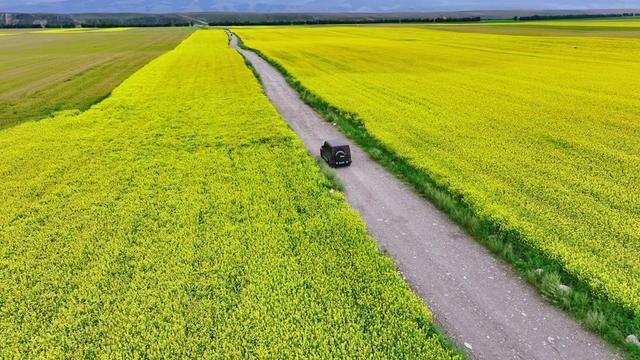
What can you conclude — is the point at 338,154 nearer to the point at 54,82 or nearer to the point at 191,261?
the point at 191,261

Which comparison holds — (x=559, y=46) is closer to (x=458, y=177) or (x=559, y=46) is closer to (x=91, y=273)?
(x=458, y=177)

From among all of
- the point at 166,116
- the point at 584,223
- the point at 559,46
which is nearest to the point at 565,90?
the point at 584,223

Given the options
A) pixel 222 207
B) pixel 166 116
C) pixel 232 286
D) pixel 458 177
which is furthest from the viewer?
pixel 166 116

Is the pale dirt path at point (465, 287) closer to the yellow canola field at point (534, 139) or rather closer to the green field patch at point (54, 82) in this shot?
the yellow canola field at point (534, 139)

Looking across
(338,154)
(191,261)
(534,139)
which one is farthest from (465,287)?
(534,139)

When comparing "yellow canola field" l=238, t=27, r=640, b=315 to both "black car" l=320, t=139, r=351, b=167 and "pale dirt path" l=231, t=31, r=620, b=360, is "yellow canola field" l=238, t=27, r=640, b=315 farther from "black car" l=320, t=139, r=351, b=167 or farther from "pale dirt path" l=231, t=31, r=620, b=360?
"black car" l=320, t=139, r=351, b=167

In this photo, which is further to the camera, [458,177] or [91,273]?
[458,177]

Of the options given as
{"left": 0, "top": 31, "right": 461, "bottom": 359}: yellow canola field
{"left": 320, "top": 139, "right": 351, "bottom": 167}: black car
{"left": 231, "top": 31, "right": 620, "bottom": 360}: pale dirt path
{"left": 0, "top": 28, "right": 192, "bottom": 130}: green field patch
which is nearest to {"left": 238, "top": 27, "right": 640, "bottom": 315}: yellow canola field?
{"left": 231, "top": 31, "right": 620, "bottom": 360}: pale dirt path

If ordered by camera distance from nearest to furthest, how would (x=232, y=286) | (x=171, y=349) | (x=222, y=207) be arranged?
(x=171, y=349) → (x=232, y=286) → (x=222, y=207)
